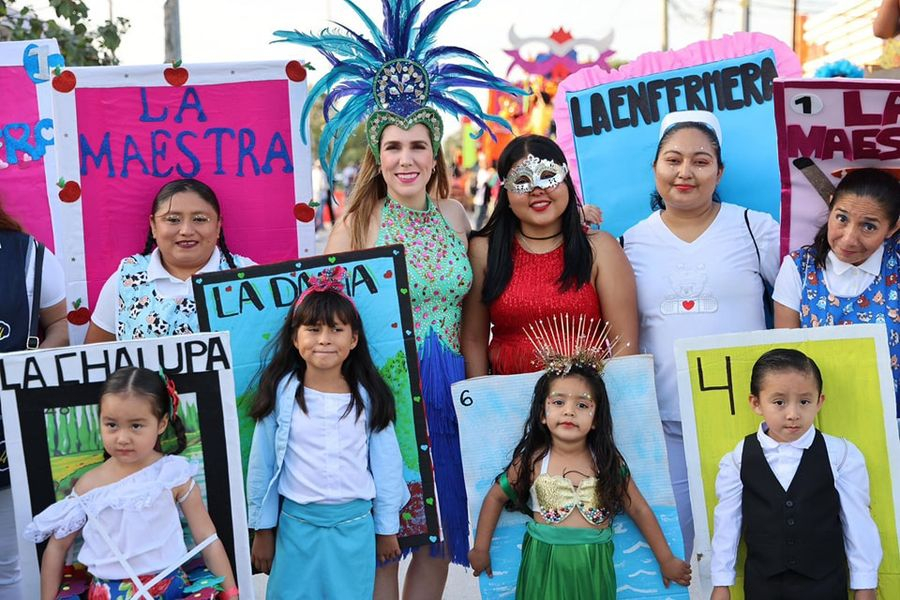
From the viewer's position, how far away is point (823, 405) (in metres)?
3.33

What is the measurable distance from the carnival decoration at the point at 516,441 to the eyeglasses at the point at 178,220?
1.21m

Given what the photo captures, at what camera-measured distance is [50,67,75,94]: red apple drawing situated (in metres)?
4.12

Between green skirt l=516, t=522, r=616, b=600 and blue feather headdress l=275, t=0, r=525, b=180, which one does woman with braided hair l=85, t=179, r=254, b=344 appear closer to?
blue feather headdress l=275, t=0, r=525, b=180

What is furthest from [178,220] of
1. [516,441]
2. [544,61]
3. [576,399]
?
[544,61]

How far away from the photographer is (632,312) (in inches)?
152

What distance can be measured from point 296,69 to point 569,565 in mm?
2384

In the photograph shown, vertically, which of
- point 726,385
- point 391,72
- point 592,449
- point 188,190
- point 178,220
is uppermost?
point 391,72

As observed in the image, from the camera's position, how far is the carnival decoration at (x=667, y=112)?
4.65 meters

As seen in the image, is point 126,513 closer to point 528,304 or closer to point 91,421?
point 91,421

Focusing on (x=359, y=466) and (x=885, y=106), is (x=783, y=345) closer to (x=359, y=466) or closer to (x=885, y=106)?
(x=885, y=106)

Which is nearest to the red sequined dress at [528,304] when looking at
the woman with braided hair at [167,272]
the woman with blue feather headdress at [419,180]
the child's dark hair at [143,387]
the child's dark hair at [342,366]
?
the woman with blue feather headdress at [419,180]

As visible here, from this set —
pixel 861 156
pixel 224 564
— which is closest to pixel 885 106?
pixel 861 156

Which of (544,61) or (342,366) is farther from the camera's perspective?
(544,61)

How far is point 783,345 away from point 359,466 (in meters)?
1.50
